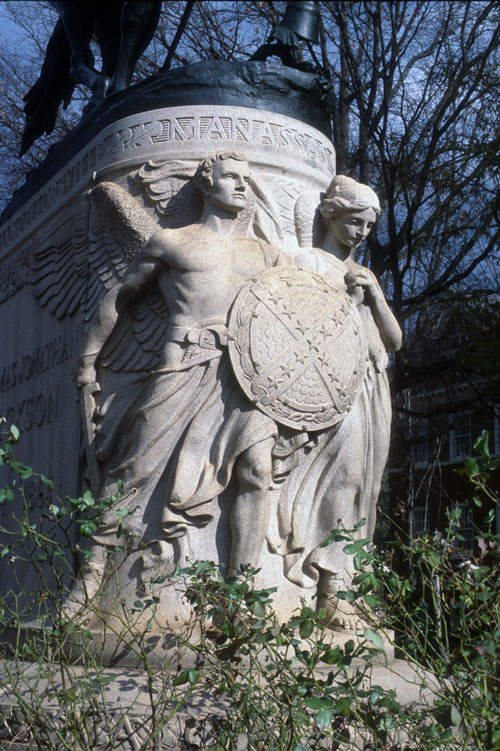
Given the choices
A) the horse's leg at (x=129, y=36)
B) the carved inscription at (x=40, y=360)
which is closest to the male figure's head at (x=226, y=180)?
the carved inscription at (x=40, y=360)

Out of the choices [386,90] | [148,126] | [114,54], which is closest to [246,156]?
[148,126]

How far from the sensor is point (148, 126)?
5133 mm

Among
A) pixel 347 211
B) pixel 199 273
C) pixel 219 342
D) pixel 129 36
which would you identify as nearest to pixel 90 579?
pixel 219 342

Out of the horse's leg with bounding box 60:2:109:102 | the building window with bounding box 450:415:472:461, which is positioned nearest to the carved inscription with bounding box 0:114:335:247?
the horse's leg with bounding box 60:2:109:102

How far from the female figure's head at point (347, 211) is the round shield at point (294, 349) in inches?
17.8

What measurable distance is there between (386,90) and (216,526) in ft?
31.2

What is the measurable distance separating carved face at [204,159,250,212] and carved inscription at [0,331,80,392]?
123 centimetres

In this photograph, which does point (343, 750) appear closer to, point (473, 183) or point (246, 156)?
point (246, 156)

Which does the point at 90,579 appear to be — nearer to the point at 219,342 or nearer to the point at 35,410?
the point at 219,342

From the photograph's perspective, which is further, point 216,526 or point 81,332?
point 81,332

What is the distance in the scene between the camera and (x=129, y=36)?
6.25m

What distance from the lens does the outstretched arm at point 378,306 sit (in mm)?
4965

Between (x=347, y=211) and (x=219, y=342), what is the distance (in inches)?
42.6

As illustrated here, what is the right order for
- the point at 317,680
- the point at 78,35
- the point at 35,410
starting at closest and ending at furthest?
the point at 317,680, the point at 35,410, the point at 78,35
